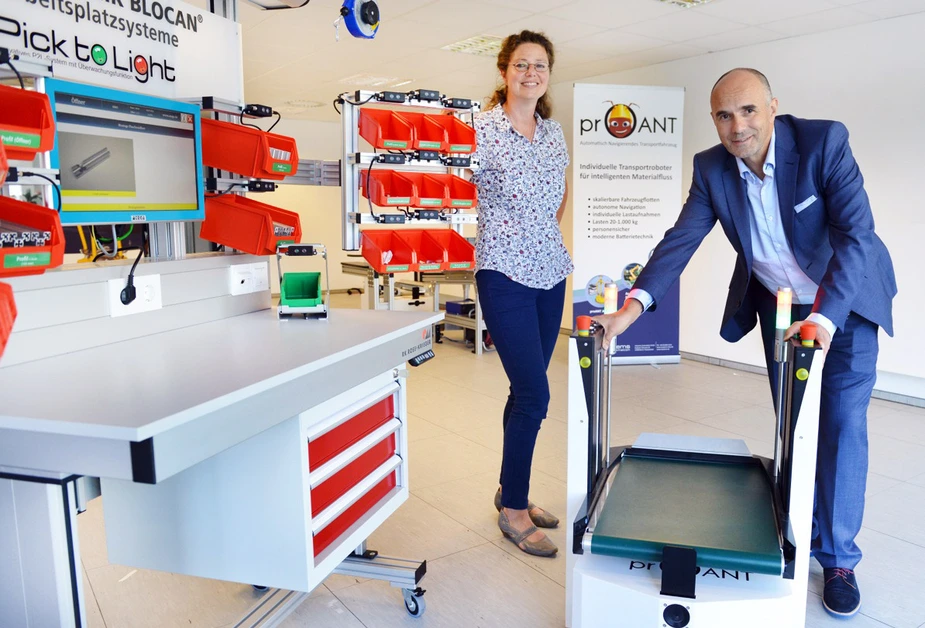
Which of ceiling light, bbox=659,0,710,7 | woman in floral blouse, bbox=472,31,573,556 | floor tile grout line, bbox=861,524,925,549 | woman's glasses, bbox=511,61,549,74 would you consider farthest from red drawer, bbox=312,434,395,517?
ceiling light, bbox=659,0,710,7

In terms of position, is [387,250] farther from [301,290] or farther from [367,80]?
[367,80]

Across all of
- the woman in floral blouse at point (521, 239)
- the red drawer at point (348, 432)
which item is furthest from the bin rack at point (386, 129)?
the red drawer at point (348, 432)

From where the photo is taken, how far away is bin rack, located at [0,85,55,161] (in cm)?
147

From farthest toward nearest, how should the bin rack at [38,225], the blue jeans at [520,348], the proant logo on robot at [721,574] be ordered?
1. the blue jeans at [520,348]
2. the proant logo on robot at [721,574]
3. the bin rack at [38,225]

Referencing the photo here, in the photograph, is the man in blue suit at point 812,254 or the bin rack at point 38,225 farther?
the man in blue suit at point 812,254

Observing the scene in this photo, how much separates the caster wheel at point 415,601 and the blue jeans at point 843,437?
1.22 metres

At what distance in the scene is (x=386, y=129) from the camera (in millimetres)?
2523

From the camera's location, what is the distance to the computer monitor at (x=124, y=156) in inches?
69.8

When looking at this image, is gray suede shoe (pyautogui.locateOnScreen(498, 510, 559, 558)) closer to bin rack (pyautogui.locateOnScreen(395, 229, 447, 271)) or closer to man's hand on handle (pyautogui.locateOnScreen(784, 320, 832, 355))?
bin rack (pyautogui.locateOnScreen(395, 229, 447, 271))

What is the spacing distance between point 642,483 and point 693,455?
A: 25 centimetres

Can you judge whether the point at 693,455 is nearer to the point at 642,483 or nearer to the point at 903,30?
the point at 642,483

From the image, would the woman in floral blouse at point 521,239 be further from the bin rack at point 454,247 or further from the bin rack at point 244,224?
the bin rack at point 244,224

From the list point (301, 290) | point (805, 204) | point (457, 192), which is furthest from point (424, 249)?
point (805, 204)

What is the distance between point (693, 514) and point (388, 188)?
154 centimetres
